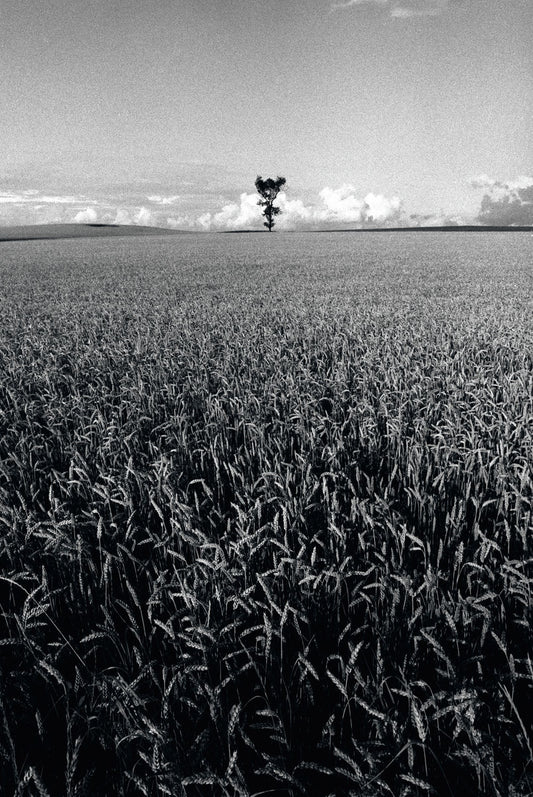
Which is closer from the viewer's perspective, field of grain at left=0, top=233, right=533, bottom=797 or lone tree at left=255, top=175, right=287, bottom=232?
field of grain at left=0, top=233, right=533, bottom=797

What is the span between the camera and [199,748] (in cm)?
162

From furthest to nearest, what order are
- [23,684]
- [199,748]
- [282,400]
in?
[282,400] < [23,684] < [199,748]

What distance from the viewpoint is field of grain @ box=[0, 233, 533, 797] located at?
1.75 m

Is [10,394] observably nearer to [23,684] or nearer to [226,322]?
[23,684]

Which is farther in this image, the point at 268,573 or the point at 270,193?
the point at 270,193

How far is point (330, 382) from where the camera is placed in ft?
19.2

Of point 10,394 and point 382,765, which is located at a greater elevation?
point 10,394

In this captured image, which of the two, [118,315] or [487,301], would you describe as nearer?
[118,315]

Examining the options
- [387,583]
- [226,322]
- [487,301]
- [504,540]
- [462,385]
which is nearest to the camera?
[387,583]

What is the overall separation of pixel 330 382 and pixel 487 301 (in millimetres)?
9101

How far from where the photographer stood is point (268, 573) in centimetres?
217

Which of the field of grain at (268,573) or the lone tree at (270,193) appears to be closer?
the field of grain at (268,573)

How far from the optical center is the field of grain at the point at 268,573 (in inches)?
69.1

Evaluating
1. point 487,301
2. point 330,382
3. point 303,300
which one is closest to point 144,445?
point 330,382
